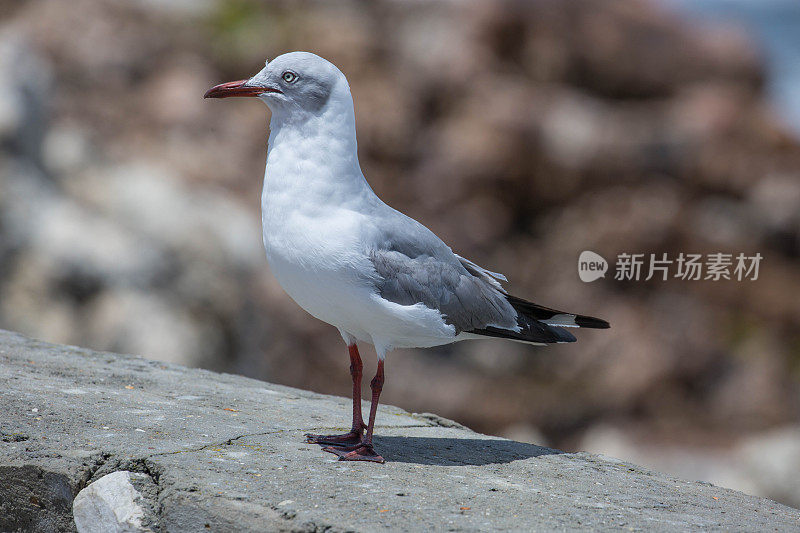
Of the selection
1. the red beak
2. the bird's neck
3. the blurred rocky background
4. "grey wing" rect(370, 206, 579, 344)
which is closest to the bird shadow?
"grey wing" rect(370, 206, 579, 344)

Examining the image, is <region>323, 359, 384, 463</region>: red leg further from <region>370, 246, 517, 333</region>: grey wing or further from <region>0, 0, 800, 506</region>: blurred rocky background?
<region>0, 0, 800, 506</region>: blurred rocky background

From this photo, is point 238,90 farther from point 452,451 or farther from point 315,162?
point 452,451

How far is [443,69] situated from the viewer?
13.7 meters

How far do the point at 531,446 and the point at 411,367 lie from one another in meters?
7.12

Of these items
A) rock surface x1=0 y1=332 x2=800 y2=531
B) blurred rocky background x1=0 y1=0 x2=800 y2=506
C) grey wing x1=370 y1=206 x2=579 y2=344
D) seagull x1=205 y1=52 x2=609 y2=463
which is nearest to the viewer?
rock surface x1=0 y1=332 x2=800 y2=531

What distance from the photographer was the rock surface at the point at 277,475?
3258 mm

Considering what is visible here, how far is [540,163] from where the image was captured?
13.0 meters

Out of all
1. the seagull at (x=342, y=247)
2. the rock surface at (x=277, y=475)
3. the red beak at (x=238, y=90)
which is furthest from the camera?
the red beak at (x=238, y=90)

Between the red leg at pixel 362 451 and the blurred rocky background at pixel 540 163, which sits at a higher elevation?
the blurred rocky background at pixel 540 163

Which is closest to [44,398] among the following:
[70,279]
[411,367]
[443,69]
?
[70,279]

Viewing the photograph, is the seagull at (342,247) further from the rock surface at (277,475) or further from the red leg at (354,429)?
the rock surface at (277,475)

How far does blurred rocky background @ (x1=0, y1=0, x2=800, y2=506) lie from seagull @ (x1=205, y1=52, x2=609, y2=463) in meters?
5.95

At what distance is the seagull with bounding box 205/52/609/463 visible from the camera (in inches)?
151

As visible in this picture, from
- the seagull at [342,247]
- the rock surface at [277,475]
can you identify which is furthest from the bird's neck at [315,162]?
the rock surface at [277,475]
